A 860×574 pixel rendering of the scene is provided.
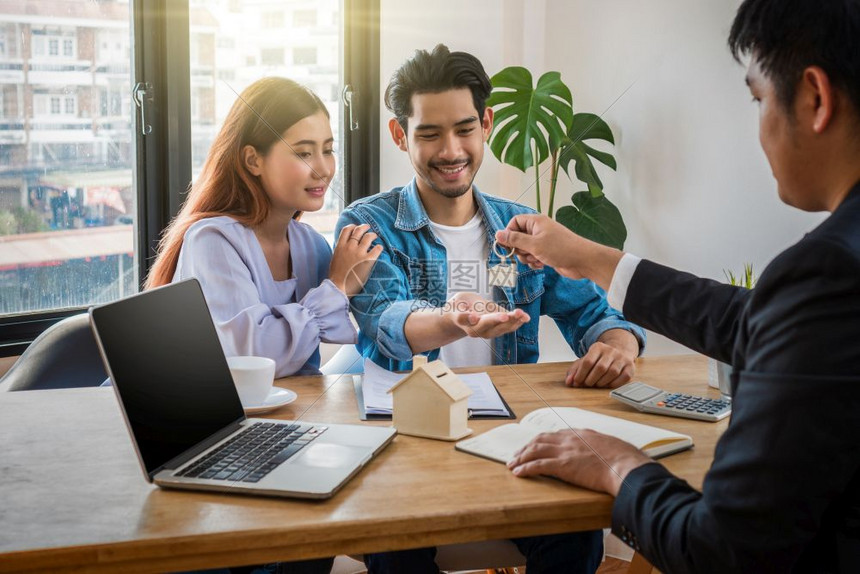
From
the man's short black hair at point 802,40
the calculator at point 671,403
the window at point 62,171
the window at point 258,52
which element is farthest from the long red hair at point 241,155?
the man's short black hair at point 802,40

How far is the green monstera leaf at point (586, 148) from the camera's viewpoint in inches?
93.8

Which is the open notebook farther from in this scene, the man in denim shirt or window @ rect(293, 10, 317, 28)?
window @ rect(293, 10, 317, 28)

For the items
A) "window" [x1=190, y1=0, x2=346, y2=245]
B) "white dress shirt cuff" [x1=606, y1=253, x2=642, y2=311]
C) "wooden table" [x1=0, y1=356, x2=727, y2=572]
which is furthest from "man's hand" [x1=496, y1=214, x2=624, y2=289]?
"window" [x1=190, y1=0, x2=346, y2=245]

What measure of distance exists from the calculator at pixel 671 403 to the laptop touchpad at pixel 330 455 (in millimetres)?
470

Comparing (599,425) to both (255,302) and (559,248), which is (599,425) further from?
(255,302)

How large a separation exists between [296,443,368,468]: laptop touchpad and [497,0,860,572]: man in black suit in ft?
1.06

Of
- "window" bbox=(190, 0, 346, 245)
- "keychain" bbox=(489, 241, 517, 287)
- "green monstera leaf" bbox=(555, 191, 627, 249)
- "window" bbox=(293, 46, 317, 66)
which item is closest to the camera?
"keychain" bbox=(489, 241, 517, 287)

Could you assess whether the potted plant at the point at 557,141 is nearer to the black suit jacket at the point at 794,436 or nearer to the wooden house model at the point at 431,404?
the wooden house model at the point at 431,404

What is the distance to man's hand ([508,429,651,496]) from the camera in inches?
37.9

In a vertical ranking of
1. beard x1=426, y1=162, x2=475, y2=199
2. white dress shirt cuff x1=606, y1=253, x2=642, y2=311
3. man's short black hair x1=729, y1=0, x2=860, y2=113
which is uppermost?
man's short black hair x1=729, y1=0, x2=860, y2=113

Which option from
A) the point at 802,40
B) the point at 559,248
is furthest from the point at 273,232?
the point at 802,40

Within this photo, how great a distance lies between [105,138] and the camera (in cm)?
234

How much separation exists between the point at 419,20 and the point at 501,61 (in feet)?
1.37

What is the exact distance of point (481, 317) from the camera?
137 centimetres
